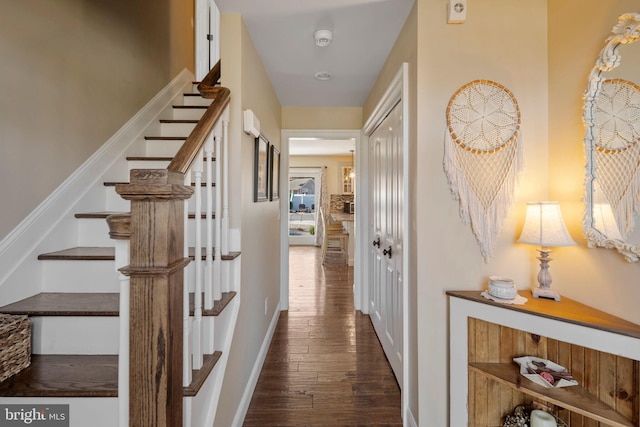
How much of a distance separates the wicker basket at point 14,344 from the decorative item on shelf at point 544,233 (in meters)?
2.20

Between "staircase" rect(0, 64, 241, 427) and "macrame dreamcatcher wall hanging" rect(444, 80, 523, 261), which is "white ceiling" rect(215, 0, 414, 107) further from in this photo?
"staircase" rect(0, 64, 241, 427)

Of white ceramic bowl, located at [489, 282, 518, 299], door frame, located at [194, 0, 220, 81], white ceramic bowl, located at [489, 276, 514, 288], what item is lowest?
white ceramic bowl, located at [489, 282, 518, 299]

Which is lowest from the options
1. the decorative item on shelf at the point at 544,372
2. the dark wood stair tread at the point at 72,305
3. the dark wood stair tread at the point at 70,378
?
the decorative item on shelf at the point at 544,372

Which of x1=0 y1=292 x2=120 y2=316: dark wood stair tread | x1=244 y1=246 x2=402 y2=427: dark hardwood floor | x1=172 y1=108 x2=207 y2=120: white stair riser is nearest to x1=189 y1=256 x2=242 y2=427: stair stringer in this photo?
x1=0 y1=292 x2=120 y2=316: dark wood stair tread

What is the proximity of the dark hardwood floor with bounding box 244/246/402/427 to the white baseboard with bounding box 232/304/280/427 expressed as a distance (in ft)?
0.13

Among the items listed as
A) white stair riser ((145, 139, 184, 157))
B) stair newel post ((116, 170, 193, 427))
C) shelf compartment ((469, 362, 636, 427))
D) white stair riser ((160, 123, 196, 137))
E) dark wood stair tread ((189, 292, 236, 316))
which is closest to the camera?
stair newel post ((116, 170, 193, 427))

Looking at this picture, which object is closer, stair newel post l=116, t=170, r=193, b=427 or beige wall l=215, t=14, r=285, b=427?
stair newel post l=116, t=170, r=193, b=427

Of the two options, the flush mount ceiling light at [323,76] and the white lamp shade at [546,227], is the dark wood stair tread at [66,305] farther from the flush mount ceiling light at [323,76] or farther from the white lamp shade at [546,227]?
the flush mount ceiling light at [323,76]

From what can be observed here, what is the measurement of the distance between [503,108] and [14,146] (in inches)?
94.7

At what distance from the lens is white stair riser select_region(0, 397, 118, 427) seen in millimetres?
1018

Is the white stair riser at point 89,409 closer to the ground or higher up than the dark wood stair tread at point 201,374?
closer to the ground

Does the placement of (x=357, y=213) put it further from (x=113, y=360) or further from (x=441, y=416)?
(x=113, y=360)

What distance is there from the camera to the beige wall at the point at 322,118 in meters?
3.41

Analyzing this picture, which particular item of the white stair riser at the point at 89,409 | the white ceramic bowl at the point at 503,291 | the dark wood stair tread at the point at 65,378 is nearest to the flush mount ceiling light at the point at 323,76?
the white ceramic bowl at the point at 503,291
